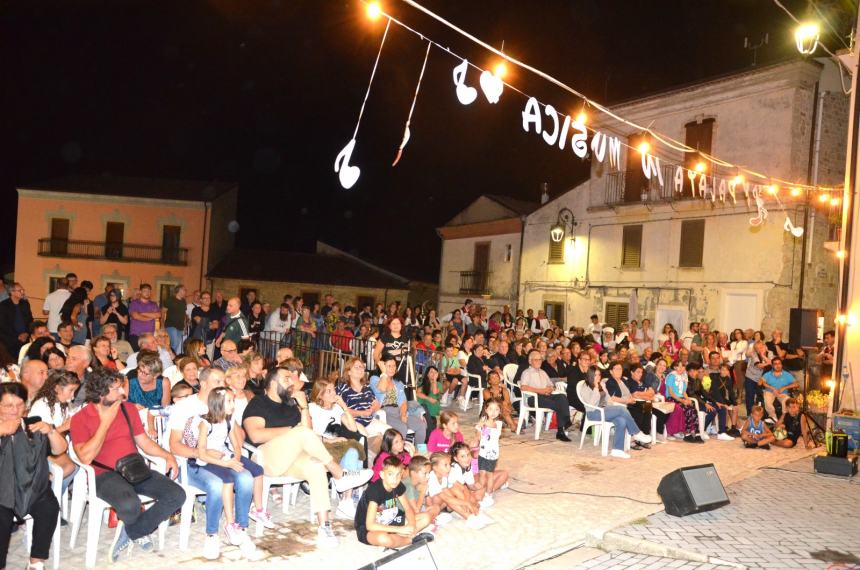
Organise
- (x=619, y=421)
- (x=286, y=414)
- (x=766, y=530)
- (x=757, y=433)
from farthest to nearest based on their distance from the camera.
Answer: (x=757, y=433), (x=619, y=421), (x=766, y=530), (x=286, y=414)

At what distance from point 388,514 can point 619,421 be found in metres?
4.96

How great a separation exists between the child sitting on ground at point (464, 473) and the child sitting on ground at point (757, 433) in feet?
20.0

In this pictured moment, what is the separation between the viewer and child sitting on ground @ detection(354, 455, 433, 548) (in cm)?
538

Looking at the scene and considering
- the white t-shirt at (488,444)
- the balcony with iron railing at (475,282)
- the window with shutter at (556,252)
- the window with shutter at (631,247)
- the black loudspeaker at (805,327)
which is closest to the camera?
the white t-shirt at (488,444)

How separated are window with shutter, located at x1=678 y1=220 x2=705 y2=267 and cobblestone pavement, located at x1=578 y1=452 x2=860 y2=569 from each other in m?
11.7

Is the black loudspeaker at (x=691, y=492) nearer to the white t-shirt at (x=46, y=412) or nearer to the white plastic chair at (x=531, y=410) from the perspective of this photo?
the white plastic chair at (x=531, y=410)

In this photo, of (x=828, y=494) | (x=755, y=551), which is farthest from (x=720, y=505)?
(x=828, y=494)

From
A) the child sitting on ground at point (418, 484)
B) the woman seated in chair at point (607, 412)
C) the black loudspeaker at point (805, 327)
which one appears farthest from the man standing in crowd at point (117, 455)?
the black loudspeaker at point (805, 327)

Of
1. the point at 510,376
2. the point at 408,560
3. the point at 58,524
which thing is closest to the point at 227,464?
the point at 58,524

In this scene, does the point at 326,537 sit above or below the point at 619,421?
below

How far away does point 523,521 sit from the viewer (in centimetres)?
629

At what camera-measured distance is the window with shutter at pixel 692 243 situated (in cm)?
1906

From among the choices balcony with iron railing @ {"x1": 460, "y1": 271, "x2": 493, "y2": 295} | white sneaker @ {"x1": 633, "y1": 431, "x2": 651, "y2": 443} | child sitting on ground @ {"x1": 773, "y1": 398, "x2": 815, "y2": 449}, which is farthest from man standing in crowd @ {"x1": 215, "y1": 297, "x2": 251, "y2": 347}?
balcony with iron railing @ {"x1": 460, "y1": 271, "x2": 493, "y2": 295}

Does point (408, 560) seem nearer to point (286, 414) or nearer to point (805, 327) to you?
point (286, 414)
